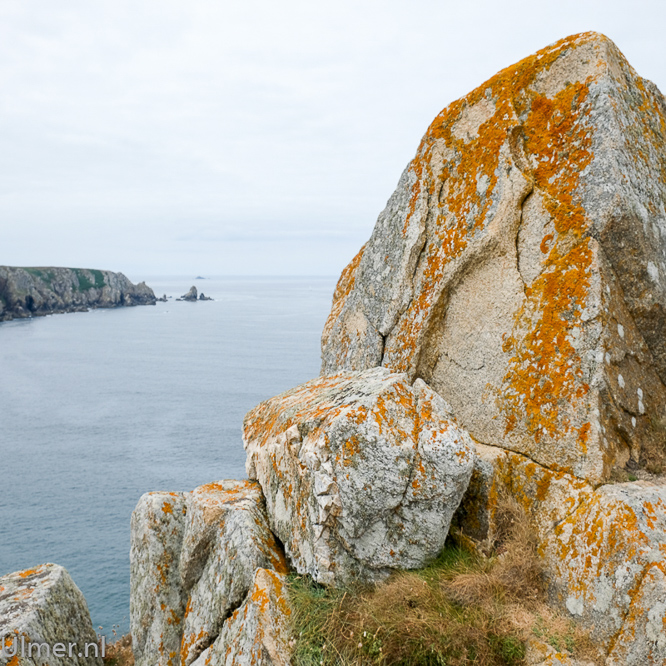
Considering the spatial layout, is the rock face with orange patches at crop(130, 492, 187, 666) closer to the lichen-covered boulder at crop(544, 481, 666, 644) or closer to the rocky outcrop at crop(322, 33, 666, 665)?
the rocky outcrop at crop(322, 33, 666, 665)

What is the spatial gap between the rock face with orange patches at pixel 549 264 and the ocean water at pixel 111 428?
21.3m

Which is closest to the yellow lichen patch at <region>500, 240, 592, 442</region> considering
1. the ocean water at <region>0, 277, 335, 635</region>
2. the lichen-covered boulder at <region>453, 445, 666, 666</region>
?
the lichen-covered boulder at <region>453, 445, 666, 666</region>

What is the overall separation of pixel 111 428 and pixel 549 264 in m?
54.1

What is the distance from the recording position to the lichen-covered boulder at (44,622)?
9344mm

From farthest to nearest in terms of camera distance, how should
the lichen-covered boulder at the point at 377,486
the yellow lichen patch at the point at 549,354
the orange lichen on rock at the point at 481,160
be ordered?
the orange lichen on rock at the point at 481,160
the yellow lichen patch at the point at 549,354
the lichen-covered boulder at the point at 377,486

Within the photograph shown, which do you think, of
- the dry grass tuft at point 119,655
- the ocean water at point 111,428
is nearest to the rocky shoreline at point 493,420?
the dry grass tuft at point 119,655

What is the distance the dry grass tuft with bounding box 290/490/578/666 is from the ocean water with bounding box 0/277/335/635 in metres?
20.0

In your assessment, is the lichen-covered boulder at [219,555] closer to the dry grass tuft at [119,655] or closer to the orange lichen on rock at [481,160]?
the orange lichen on rock at [481,160]

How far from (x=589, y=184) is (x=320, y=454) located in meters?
5.82

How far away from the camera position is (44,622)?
396 inches

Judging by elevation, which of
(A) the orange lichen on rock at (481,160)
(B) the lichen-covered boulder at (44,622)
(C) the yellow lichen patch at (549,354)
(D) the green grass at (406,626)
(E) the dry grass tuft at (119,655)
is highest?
(A) the orange lichen on rock at (481,160)

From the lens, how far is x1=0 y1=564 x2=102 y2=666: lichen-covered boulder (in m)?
9.34

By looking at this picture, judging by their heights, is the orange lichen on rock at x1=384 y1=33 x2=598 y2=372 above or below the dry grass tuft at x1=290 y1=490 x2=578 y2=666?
above

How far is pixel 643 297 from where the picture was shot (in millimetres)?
7910
